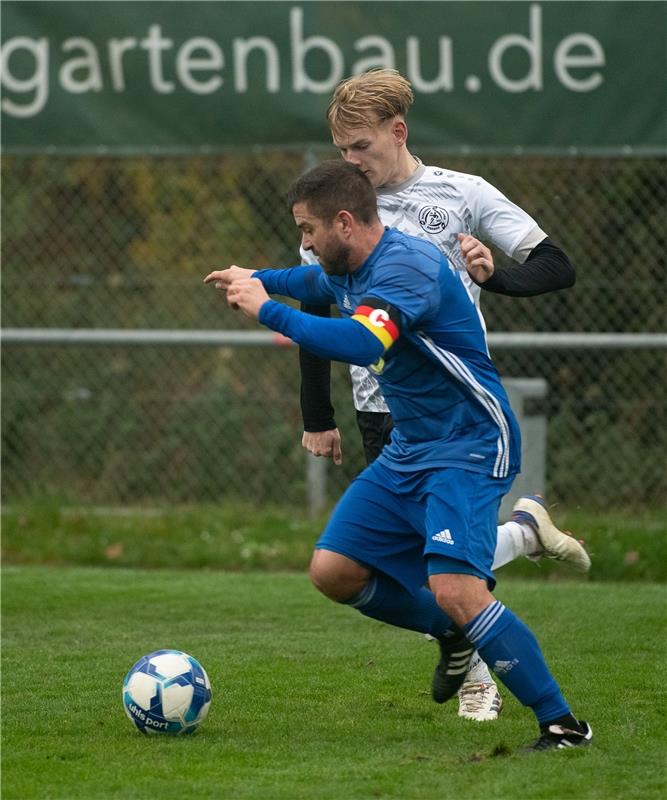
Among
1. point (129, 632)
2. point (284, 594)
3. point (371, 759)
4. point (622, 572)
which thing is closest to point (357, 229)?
point (371, 759)

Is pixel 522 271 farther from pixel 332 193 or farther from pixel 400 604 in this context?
pixel 400 604

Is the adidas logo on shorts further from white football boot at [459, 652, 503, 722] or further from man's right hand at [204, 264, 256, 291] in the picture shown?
man's right hand at [204, 264, 256, 291]

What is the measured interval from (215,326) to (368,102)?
513 centimetres

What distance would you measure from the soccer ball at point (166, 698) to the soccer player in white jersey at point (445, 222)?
82cm

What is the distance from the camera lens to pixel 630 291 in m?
9.00

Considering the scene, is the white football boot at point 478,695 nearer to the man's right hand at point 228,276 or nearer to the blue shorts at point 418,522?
the blue shorts at point 418,522

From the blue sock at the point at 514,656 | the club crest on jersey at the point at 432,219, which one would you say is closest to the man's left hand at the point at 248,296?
the club crest on jersey at the point at 432,219

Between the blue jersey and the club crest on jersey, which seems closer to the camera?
the blue jersey

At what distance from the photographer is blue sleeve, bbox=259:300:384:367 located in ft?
13.2

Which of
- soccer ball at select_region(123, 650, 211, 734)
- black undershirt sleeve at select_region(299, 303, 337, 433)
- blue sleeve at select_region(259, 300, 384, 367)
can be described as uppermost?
blue sleeve at select_region(259, 300, 384, 367)

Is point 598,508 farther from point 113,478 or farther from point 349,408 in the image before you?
point 113,478

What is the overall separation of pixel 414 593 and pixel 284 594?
2.84m

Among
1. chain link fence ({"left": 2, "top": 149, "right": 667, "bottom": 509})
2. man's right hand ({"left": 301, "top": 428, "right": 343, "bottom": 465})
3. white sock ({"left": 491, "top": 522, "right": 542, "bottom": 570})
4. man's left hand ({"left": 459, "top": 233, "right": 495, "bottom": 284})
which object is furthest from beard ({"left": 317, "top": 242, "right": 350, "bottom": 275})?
chain link fence ({"left": 2, "top": 149, "right": 667, "bottom": 509})

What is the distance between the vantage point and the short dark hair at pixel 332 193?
4227mm
